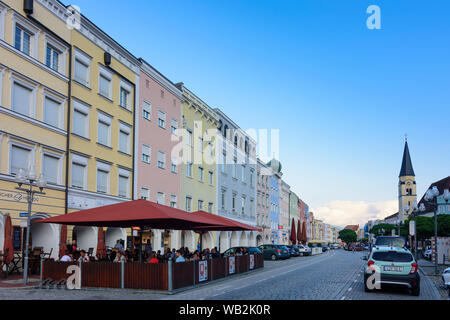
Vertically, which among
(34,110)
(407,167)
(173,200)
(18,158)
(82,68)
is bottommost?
(173,200)

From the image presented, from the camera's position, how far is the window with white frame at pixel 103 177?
93.3 ft

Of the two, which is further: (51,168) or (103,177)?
(103,177)

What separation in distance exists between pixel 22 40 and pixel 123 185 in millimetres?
11520

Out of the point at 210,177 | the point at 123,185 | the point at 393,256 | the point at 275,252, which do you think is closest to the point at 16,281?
the point at 123,185

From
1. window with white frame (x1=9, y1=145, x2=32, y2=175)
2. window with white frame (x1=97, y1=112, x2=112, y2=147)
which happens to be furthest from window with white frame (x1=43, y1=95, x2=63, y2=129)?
window with white frame (x1=97, y1=112, x2=112, y2=147)

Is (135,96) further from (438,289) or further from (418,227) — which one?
(418,227)

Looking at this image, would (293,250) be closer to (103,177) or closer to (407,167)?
(103,177)

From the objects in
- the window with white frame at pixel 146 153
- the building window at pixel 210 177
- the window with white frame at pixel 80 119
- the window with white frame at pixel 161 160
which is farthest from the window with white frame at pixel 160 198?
the building window at pixel 210 177

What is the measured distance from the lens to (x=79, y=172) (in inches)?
1048

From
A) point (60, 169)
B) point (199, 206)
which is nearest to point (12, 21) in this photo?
point (60, 169)

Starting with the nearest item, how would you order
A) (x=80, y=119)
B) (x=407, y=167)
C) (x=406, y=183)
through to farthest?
(x=80, y=119)
(x=407, y=167)
(x=406, y=183)

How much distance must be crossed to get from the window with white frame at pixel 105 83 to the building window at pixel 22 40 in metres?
6.23

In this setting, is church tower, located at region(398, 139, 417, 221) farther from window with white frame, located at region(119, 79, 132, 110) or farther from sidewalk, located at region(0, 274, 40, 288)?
sidewalk, located at region(0, 274, 40, 288)
